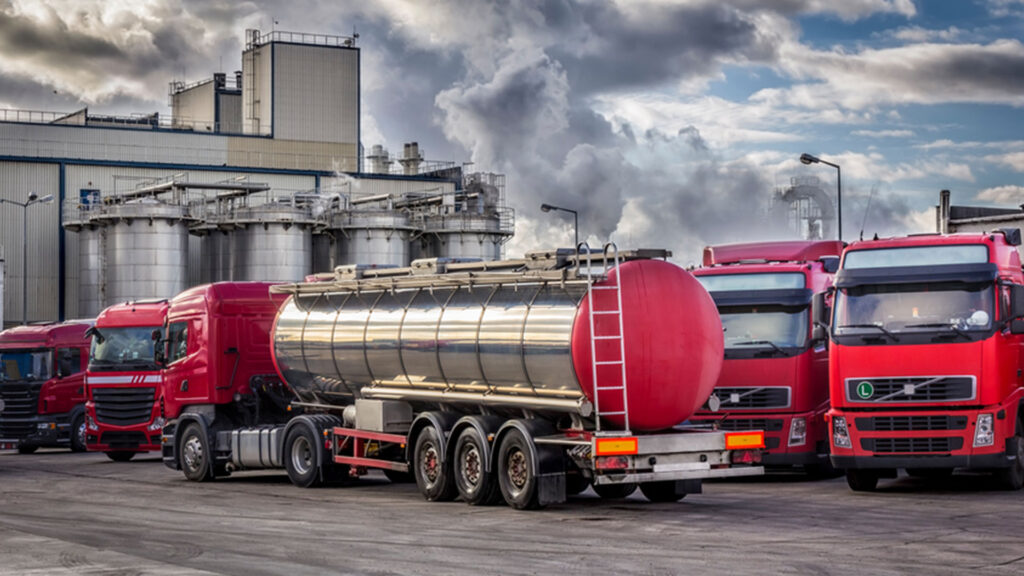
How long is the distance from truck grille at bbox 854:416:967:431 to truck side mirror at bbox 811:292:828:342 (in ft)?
4.84

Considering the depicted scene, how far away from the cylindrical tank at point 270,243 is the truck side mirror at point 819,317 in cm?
4690

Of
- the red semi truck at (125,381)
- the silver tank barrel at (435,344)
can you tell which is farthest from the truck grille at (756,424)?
the red semi truck at (125,381)

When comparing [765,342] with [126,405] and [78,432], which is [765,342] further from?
[78,432]

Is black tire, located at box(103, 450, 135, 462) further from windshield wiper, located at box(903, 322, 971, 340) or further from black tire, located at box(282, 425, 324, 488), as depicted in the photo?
windshield wiper, located at box(903, 322, 971, 340)

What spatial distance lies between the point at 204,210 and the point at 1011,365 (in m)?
54.5

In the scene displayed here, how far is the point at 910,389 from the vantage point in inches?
762

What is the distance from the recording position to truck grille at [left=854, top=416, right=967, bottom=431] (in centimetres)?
1914

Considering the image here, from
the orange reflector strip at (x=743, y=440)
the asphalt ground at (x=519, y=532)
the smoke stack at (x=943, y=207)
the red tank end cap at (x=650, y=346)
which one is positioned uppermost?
the smoke stack at (x=943, y=207)

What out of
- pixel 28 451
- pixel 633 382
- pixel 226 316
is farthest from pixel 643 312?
pixel 28 451

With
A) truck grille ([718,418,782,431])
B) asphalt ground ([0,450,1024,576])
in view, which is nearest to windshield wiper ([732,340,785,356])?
truck grille ([718,418,782,431])

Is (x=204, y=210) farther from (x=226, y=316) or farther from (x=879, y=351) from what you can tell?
(x=879, y=351)

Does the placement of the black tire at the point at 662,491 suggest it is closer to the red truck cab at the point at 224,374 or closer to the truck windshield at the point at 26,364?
the red truck cab at the point at 224,374

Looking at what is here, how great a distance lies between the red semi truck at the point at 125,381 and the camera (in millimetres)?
31172

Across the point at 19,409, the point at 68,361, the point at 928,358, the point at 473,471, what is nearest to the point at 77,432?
the point at 19,409
